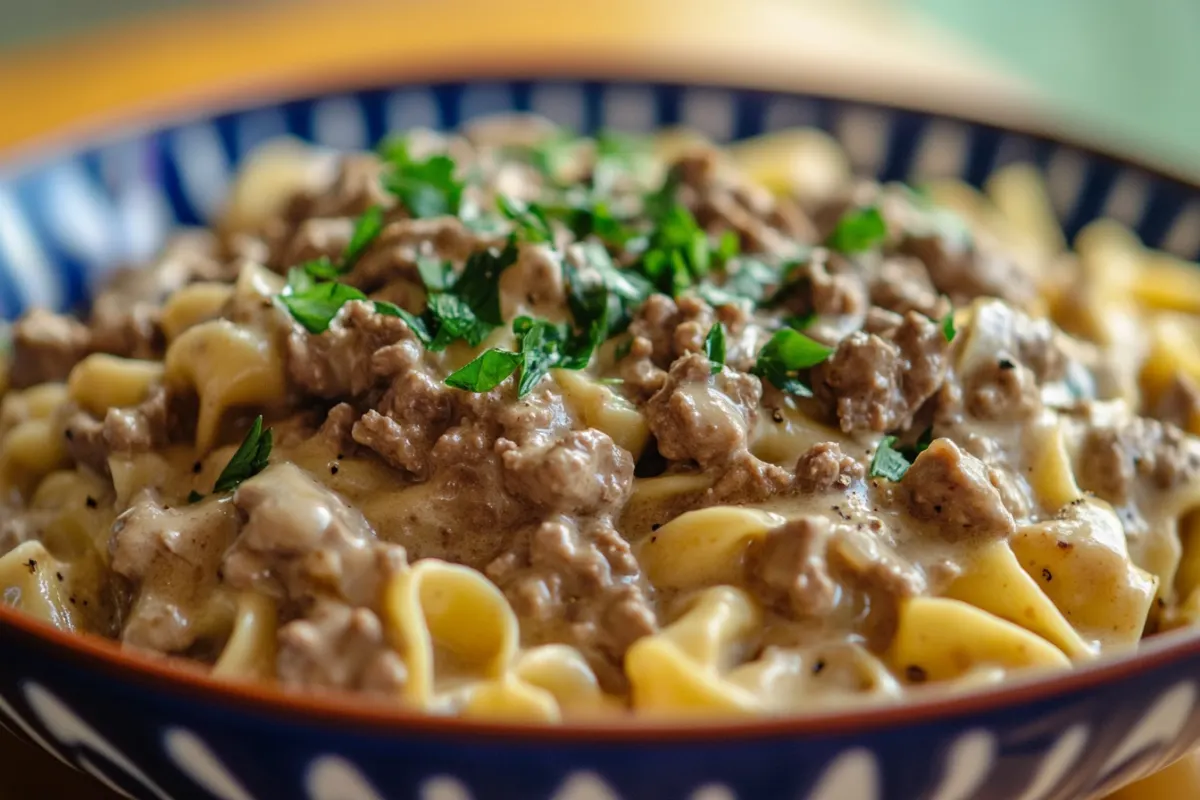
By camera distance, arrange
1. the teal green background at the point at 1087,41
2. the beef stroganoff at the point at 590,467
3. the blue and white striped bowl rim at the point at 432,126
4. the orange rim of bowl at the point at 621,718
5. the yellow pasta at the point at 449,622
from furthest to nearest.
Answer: the teal green background at the point at 1087,41, the blue and white striped bowl rim at the point at 432,126, the beef stroganoff at the point at 590,467, the yellow pasta at the point at 449,622, the orange rim of bowl at the point at 621,718

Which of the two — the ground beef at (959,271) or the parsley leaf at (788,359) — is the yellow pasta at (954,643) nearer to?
the parsley leaf at (788,359)

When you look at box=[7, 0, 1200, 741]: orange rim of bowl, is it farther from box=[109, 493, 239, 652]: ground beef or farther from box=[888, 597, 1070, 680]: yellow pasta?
box=[888, 597, 1070, 680]: yellow pasta

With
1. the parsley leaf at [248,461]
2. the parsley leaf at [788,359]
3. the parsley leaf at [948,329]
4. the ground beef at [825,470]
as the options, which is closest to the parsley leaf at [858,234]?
the parsley leaf at [948,329]

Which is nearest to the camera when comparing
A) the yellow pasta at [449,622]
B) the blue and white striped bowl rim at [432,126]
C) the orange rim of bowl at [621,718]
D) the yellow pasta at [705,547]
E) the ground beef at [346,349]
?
the orange rim of bowl at [621,718]

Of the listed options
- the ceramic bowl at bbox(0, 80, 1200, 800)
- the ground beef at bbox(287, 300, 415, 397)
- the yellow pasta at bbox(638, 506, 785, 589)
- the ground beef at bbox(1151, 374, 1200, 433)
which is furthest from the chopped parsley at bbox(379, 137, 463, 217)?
the ground beef at bbox(1151, 374, 1200, 433)

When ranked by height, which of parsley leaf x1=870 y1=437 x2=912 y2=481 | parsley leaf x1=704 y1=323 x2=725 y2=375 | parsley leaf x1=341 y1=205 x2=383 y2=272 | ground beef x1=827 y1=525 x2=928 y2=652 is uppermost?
parsley leaf x1=341 y1=205 x2=383 y2=272

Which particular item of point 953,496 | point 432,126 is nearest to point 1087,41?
point 432,126

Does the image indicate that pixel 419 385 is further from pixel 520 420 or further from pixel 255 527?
pixel 255 527

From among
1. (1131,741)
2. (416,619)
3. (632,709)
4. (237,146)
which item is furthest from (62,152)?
(1131,741)
